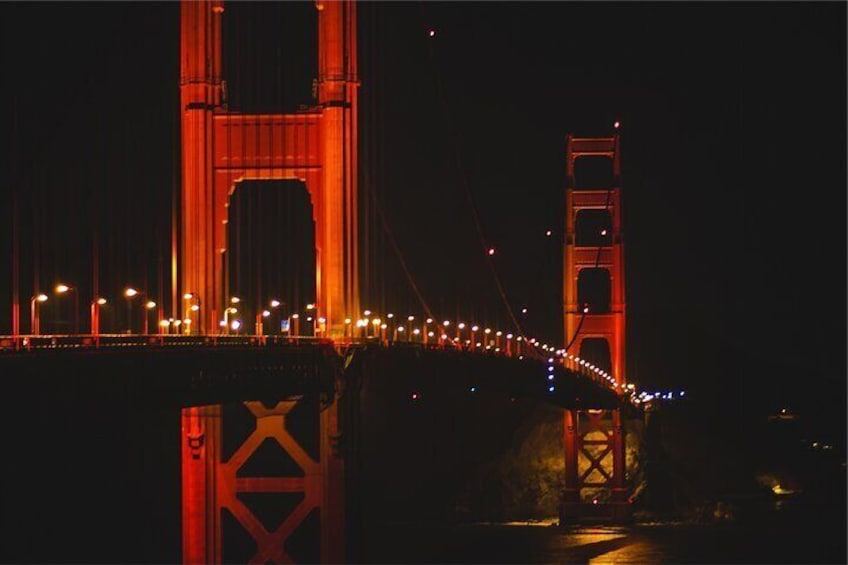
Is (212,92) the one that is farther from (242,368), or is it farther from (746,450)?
(746,450)

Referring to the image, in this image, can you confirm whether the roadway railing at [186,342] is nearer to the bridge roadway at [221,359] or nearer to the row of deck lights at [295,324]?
the bridge roadway at [221,359]

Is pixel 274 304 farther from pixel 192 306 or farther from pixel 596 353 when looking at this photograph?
pixel 596 353

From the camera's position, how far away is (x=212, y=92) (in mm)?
22875

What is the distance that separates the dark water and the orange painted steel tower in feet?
29.3

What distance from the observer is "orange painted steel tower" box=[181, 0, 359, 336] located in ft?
72.8

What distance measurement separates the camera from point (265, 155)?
2266 cm

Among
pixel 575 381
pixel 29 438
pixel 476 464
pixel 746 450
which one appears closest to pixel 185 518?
pixel 29 438

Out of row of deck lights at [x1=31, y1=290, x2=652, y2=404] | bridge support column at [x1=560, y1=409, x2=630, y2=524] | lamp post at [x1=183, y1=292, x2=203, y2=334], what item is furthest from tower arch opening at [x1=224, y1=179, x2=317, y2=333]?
bridge support column at [x1=560, y1=409, x2=630, y2=524]

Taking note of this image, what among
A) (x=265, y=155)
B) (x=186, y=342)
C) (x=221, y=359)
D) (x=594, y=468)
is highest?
(x=265, y=155)

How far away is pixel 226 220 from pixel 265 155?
825mm

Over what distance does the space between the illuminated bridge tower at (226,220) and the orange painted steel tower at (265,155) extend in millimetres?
11

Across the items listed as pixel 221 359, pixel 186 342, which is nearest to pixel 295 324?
pixel 221 359

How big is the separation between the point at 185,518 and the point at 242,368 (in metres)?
3.14

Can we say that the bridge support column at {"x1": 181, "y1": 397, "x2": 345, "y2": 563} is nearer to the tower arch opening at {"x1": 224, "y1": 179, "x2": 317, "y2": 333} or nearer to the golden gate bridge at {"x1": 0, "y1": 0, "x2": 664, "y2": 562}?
the golden gate bridge at {"x1": 0, "y1": 0, "x2": 664, "y2": 562}
